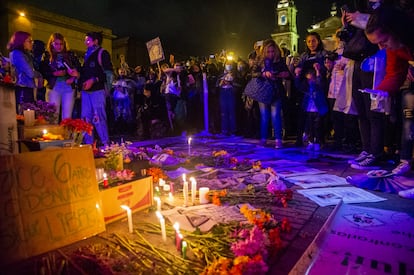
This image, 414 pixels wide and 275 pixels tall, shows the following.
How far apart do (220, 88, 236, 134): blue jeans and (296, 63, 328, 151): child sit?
2583mm

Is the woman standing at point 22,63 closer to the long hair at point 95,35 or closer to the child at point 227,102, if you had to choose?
the long hair at point 95,35

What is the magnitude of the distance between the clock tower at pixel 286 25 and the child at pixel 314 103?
214ft

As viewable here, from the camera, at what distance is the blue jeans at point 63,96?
6.04m

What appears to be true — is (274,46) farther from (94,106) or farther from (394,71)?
(94,106)

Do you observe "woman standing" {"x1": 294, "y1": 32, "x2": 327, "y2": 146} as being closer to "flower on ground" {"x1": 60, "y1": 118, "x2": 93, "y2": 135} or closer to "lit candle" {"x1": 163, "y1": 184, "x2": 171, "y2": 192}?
"lit candle" {"x1": 163, "y1": 184, "x2": 171, "y2": 192}

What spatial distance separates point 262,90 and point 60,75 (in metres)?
4.16

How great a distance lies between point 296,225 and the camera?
8.79 feet

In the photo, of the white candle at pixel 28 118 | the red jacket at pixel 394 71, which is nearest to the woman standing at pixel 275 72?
the red jacket at pixel 394 71

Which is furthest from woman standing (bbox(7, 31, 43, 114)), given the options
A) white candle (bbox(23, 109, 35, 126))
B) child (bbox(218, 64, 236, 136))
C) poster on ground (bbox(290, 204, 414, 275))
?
poster on ground (bbox(290, 204, 414, 275))

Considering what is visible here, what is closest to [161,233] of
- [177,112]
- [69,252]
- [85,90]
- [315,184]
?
[69,252]

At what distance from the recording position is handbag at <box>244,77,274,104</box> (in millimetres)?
6699

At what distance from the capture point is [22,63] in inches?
221

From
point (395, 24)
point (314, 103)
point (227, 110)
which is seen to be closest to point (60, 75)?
point (227, 110)

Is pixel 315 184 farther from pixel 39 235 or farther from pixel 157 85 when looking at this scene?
pixel 157 85
